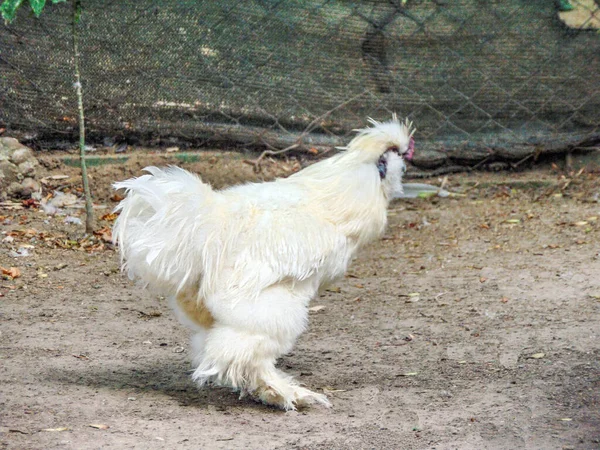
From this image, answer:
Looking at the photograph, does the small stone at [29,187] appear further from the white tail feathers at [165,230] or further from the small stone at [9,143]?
the white tail feathers at [165,230]

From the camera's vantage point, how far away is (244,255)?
12.8ft

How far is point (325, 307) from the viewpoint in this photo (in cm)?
563

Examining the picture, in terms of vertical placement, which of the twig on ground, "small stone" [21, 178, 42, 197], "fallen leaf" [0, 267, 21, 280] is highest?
the twig on ground

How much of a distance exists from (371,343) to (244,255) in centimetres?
140

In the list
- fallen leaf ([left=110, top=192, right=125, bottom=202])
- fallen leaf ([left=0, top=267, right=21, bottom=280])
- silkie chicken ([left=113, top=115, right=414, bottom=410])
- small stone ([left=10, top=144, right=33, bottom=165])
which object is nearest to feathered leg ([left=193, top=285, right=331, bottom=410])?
silkie chicken ([left=113, top=115, right=414, bottom=410])

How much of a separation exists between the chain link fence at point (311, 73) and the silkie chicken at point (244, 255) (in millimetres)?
3270

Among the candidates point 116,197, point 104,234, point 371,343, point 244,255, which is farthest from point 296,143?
point 244,255

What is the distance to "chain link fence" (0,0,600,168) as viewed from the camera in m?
7.01

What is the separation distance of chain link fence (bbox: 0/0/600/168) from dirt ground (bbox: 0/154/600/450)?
46 centimetres

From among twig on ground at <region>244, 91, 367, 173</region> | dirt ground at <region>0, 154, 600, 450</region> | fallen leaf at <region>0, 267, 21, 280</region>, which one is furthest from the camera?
twig on ground at <region>244, 91, 367, 173</region>

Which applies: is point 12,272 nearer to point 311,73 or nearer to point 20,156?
point 20,156

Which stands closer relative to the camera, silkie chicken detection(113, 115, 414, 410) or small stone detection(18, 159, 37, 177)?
silkie chicken detection(113, 115, 414, 410)

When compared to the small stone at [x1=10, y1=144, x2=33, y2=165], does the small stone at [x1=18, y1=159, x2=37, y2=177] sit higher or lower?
lower

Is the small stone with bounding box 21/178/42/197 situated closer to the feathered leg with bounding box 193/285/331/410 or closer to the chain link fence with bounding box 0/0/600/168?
the chain link fence with bounding box 0/0/600/168
